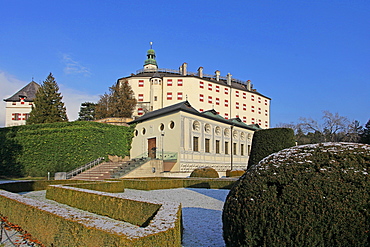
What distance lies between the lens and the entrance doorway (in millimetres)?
29659

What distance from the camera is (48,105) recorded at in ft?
120

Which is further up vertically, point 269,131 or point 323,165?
point 269,131

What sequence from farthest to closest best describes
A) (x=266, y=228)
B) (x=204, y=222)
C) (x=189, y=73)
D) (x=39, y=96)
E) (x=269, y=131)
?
1. (x=189, y=73)
2. (x=39, y=96)
3. (x=269, y=131)
4. (x=204, y=222)
5. (x=266, y=228)

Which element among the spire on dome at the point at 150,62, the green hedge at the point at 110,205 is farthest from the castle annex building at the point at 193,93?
the green hedge at the point at 110,205

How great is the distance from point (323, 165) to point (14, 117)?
56918mm

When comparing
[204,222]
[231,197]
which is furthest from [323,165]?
[204,222]

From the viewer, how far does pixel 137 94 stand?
49.6m

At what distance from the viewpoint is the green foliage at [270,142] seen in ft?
49.2

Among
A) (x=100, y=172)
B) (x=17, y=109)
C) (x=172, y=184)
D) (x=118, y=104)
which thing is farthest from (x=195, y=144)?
(x=17, y=109)

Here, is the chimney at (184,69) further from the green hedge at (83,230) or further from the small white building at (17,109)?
the green hedge at (83,230)

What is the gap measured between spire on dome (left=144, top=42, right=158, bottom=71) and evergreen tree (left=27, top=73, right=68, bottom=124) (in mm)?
23900

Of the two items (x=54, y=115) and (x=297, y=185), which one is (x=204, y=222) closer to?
(x=297, y=185)

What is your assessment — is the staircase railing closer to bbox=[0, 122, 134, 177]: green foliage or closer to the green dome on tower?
bbox=[0, 122, 134, 177]: green foliage

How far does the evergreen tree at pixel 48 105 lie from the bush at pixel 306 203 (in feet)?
120
